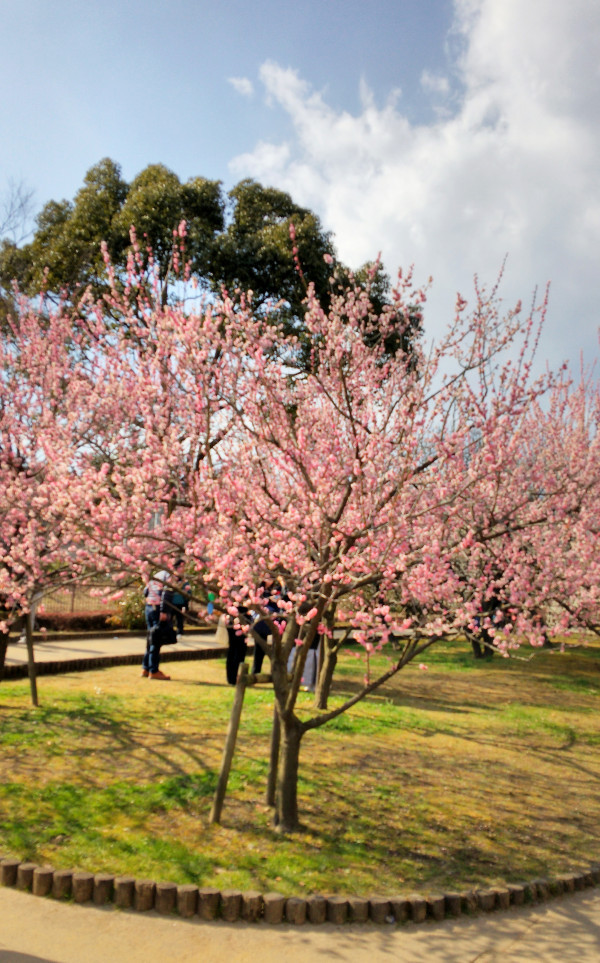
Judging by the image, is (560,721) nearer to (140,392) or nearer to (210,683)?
(210,683)

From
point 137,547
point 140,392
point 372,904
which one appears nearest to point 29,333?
point 140,392

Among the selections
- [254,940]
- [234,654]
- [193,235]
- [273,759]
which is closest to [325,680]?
[234,654]

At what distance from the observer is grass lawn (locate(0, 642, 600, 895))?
4.74 metres

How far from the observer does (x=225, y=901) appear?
4.11 m

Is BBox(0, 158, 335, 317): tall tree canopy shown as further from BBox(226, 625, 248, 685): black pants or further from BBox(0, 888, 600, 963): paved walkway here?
BBox(0, 888, 600, 963): paved walkway

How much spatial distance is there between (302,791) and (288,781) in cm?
96

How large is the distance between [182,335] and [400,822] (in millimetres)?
4818

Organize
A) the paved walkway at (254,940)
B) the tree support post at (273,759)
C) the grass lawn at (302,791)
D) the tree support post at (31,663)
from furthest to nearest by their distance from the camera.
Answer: the tree support post at (31,663) → the tree support post at (273,759) → the grass lawn at (302,791) → the paved walkway at (254,940)

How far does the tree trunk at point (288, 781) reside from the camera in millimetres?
5367

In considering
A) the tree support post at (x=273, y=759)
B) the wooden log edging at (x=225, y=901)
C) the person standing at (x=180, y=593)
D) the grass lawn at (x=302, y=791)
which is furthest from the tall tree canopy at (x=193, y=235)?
the wooden log edging at (x=225, y=901)

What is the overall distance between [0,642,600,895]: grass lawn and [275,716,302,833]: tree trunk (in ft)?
0.51

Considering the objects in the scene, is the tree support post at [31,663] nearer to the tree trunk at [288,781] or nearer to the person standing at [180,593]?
the person standing at [180,593]

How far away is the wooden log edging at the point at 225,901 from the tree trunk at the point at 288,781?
109cm

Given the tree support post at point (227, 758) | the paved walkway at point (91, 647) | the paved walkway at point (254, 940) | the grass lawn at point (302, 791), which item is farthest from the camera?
the paved walkway at point (91, 647)
